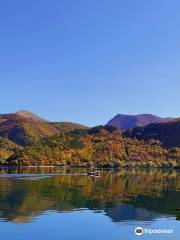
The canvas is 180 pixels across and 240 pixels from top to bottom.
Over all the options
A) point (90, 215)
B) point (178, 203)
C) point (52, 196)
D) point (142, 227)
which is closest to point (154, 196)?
point (178, 203)

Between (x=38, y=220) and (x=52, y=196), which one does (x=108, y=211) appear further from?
(x=52, y=196)

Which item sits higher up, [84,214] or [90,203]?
[90,203]

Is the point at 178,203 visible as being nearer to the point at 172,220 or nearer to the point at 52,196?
the point at 172,220

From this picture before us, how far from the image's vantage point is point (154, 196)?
11338 centimetres

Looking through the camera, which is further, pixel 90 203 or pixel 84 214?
pixel 90 203

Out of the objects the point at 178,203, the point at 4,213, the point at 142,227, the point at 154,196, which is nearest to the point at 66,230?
the point at 142,227

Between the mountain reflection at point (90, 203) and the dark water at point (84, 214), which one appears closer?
the dark water at point (84, 214)

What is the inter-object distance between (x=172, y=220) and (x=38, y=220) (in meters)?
23.1

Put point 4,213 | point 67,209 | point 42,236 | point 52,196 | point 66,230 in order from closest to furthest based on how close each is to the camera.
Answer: point 42,236, point 66,230, point 4,213, point 67,209, point 52,196

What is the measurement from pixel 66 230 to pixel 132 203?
1296 inches

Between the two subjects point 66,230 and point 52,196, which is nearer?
point 66,230

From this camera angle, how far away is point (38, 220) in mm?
75938

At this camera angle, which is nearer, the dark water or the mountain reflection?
the dark water

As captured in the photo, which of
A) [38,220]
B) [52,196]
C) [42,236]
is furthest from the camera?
[52,196]
